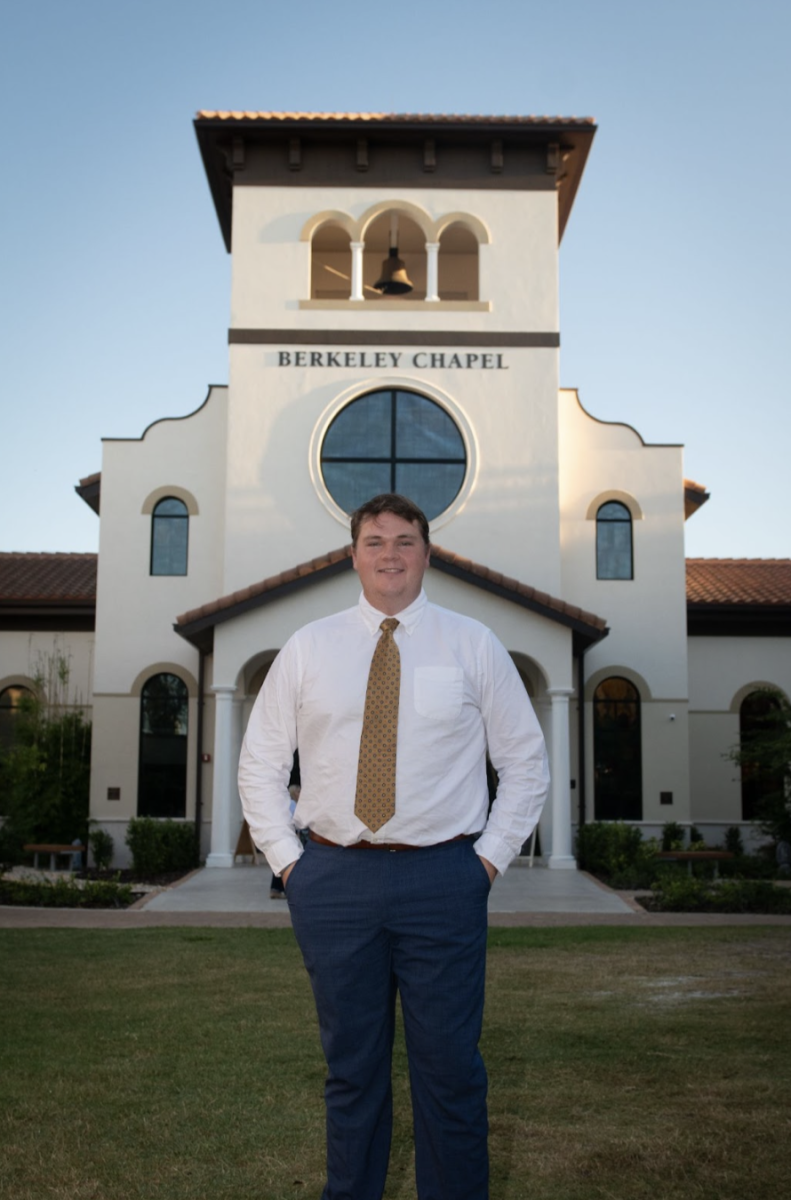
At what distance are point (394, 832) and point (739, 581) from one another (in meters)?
23.2

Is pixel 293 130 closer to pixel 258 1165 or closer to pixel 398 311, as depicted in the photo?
pixel 398 311

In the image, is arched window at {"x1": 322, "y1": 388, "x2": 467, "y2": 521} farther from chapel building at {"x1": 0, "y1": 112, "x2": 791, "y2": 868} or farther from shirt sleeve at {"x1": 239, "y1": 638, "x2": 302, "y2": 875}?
shirt sleeve at {"x1": 239, "y1": 638, "x2": 302, "y2": 875}

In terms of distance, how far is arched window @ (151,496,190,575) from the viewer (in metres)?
22.9

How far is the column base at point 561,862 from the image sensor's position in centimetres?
1939

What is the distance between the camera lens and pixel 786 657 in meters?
24.4

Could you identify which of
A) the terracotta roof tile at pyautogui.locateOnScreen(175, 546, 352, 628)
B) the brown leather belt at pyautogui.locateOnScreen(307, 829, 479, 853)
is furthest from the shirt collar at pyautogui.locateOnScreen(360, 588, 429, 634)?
the terracotta roof tile at pyautogui.locateOnScreen(175, 546, 352, 628)

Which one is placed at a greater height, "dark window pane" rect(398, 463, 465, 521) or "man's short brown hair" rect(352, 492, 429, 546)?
"dark window pane" rect(398, 463, 465, 521)

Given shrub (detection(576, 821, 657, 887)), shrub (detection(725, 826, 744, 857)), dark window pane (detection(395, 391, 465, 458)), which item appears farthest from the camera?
shrub (detection(725, 826, 744, 857))

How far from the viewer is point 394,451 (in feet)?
73.0

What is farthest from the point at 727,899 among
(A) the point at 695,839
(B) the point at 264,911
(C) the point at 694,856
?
(A) the point at 695,839

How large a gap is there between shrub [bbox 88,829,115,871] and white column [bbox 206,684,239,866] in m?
3.11

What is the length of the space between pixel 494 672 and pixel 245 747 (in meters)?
0.90

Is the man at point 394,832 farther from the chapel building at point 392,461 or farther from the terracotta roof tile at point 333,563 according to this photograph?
the chapel building at point 392,461

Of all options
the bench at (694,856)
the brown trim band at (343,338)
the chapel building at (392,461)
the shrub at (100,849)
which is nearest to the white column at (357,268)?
the chapel building at (392,461)
